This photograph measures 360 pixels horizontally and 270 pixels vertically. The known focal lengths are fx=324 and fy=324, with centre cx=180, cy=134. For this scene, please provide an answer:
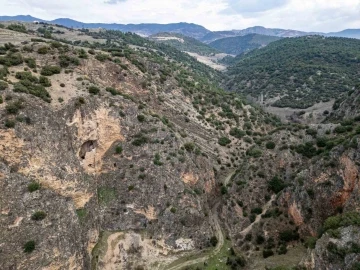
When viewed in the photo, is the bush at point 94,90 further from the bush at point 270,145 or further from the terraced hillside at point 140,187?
the bush at point 270,145

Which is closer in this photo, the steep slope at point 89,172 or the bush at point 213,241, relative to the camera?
the steep slope at point 89,172

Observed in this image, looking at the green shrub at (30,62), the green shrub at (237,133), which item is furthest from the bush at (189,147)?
the green shrub at (30,62)

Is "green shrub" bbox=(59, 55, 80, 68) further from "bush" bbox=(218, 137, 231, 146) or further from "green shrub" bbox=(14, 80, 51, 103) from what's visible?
"bush" bbox=(218, 137, 231, 146)

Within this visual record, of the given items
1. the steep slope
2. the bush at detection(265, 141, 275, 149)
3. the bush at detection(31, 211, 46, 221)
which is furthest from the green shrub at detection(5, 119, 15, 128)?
the bush at detection(265, 141, 275, 149)

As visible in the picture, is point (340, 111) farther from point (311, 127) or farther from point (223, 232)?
point (223, 232)

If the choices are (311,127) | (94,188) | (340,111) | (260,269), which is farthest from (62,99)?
(340,111)

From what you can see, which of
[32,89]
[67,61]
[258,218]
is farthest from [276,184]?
[67,61]
